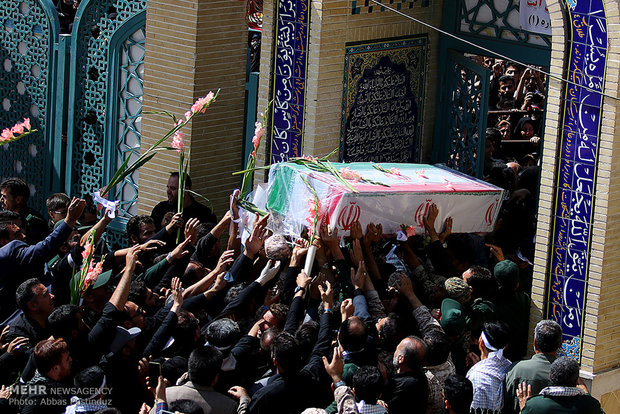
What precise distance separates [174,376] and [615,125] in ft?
11.7

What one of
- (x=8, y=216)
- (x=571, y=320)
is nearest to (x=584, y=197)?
(x=571, y=320)

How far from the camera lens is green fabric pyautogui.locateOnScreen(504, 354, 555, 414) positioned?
741 cm

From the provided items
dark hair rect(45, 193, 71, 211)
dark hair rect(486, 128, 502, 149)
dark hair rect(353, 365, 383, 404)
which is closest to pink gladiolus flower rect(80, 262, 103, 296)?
dark hair rect(45, 193, 71, 211)

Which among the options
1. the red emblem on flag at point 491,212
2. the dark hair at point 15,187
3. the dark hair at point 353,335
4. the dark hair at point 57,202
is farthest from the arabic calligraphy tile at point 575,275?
the dark hair at point 15,187

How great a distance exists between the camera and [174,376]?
726cm

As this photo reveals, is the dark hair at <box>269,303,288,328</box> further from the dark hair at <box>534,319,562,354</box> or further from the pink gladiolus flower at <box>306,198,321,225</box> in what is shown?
the dark hair at <box>534,319,562,354</box>

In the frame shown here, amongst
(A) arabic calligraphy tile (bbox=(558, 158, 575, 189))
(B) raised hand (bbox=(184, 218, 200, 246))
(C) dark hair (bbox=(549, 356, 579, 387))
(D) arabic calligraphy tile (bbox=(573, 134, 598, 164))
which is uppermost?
(D) arabic calligraphy tile (bbox=(573, 134, 598, 164))

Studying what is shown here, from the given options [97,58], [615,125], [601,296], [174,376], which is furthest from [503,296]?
[97,58]

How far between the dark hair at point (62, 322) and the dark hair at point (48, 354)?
368mm

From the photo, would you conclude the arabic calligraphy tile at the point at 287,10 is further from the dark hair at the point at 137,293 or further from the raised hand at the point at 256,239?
the dark hair at the point at 137,293

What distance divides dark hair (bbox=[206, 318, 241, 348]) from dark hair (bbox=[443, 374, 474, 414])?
1479mm

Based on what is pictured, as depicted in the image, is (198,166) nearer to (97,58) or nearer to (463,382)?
(97,58)

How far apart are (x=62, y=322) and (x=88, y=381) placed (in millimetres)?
612

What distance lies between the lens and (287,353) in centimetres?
696
